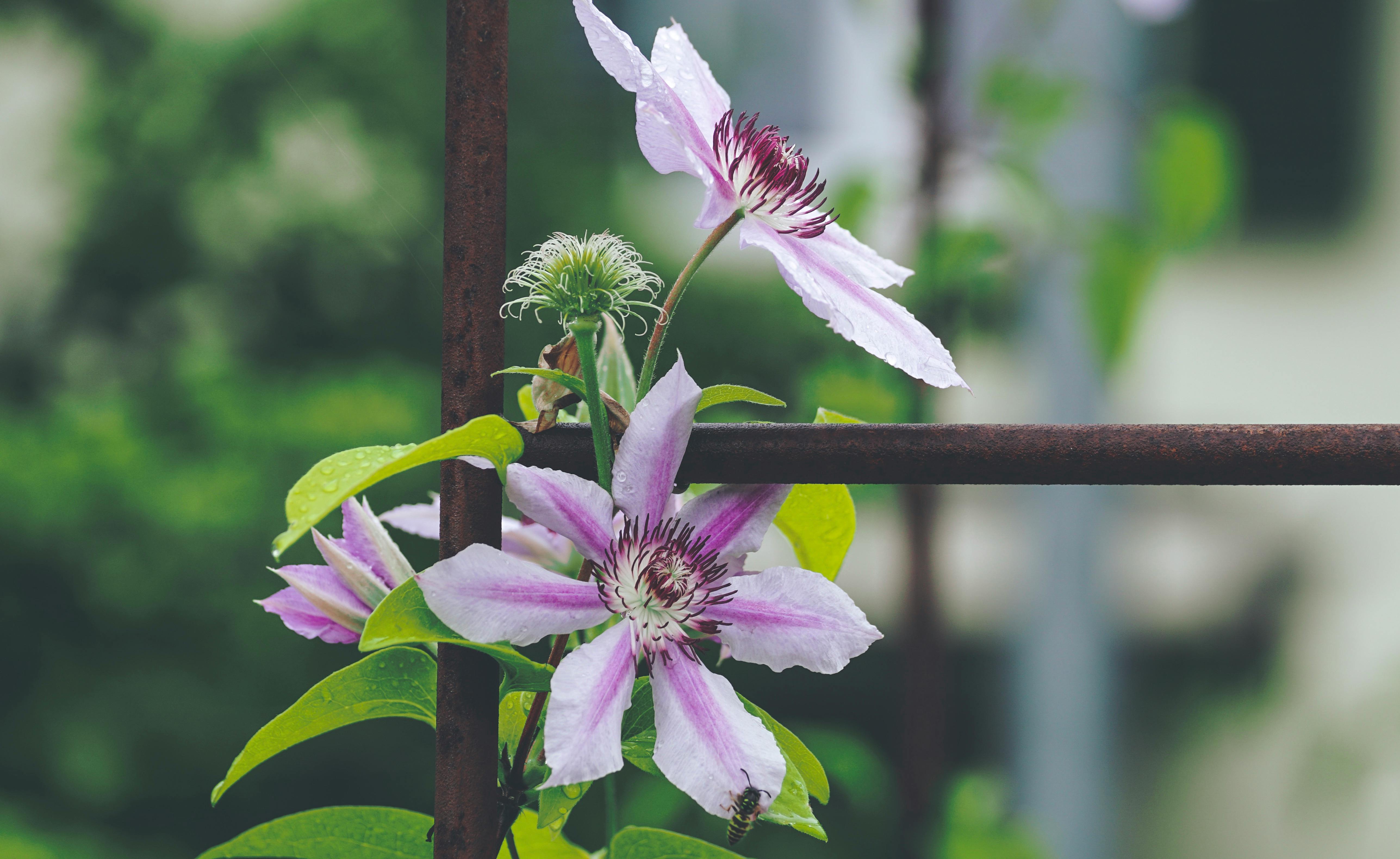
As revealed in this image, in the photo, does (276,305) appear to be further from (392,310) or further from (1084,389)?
(1084,389)

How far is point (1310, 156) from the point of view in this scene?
1.82m

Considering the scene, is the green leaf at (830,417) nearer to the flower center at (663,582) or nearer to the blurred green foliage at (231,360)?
the flower center at (663,582)

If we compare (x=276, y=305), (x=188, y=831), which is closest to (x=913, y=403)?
(x=276, y=305)

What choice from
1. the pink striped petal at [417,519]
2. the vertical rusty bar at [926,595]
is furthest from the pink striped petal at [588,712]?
the vertical rusty bar at [926,595]

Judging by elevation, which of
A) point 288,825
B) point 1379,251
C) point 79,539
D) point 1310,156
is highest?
point 1310,156

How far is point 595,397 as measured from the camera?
0.25m

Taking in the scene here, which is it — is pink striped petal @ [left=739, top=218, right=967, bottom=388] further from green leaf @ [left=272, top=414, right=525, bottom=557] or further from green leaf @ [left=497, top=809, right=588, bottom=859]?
green leaf @ [left=497, top=809, right=588, bottom=859]

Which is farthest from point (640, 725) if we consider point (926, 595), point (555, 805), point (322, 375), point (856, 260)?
point (322, 375)

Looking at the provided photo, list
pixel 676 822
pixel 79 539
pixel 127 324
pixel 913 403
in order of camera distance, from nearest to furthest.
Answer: pixel 913 403 < pixel 676 822 < pixel 79 539 < pixel 127 324

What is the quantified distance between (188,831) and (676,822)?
2.14ft

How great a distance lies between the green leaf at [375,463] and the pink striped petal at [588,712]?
5 centimetres

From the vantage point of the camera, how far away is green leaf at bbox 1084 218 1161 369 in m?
0.72

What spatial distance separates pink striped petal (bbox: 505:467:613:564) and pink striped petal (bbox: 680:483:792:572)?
22 mm

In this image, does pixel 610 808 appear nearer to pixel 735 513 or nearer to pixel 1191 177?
pixel 735 513
